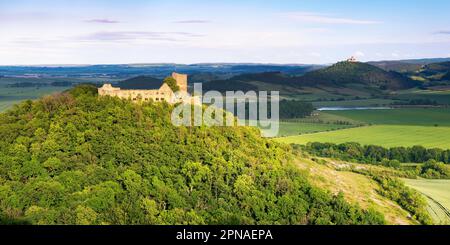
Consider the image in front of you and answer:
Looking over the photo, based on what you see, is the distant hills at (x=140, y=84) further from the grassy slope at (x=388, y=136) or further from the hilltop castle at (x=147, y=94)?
the hilltop castle at (x=147, y=94)

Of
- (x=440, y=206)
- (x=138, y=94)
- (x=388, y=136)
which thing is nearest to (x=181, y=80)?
(x=138, y=94)

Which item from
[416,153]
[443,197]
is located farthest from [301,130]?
[443,197]

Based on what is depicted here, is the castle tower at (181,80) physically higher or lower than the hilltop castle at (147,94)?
higher

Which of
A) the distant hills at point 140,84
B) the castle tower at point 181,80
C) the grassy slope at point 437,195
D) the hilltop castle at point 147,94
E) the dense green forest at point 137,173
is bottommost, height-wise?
the grassy slope at point 437,195

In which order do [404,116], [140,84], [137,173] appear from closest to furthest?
1. [137,173]
2. [404,116]
3. [140,84]

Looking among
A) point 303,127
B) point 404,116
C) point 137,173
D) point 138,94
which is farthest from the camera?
point 404,116

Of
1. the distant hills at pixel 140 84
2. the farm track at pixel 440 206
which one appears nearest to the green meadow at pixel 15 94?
the distant hills at pixel 140 84

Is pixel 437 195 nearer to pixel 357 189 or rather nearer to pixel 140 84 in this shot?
pixel 357 189
